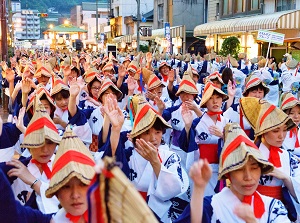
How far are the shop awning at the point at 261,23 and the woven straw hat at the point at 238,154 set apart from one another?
18570 millimetres

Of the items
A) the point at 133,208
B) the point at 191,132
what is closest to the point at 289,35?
the point at 191,132

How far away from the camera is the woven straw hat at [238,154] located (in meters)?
3.07

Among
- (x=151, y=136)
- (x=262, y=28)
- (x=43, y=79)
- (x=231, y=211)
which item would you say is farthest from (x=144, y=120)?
(x=262, y=28)

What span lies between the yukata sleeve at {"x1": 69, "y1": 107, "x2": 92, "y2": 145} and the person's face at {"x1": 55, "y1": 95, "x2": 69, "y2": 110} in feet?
1.15

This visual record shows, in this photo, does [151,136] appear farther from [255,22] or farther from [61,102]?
[255,22]

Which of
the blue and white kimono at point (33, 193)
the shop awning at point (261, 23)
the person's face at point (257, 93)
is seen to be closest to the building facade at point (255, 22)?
the shop awning at point (261, 23)

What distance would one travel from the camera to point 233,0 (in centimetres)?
2959

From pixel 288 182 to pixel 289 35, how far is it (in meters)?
19.0

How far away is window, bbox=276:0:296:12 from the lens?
75.5 feet

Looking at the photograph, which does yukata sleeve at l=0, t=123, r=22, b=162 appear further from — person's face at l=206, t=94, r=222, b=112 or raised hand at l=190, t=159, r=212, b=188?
raised hand at l=190, t=159, r=212, b=188

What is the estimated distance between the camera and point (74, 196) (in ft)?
9.34

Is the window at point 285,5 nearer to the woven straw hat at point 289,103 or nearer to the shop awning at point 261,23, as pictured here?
the shop awning at point 261,23

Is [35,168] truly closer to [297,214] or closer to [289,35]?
[297,214]

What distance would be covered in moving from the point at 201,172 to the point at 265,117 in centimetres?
191
